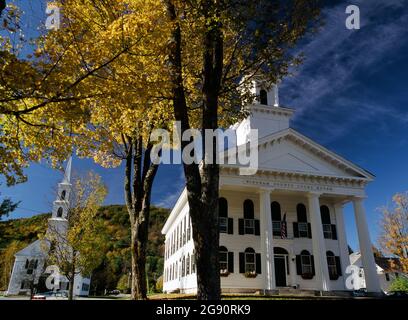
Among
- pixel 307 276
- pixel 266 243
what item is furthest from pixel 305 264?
pixel 266 243

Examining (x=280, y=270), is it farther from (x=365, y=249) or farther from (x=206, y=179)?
(x=206, y=179)

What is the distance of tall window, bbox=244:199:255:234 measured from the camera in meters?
25.8

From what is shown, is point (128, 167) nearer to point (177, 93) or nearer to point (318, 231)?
point (177, 93)

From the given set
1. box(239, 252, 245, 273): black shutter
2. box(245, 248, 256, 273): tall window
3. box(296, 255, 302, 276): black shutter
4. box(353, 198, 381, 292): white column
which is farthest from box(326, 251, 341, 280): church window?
box(239, 252, 245, 273): black shutter

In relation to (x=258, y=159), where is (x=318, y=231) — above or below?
below

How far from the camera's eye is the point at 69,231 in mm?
24594

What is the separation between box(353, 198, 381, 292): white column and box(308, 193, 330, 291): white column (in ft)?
11.8

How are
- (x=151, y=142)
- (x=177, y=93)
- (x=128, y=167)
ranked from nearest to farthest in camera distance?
(x=177, y=93) < (x=151, y=142) < (x=128, y=167)

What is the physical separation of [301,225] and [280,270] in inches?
166

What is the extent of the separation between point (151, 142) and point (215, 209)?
5.54m

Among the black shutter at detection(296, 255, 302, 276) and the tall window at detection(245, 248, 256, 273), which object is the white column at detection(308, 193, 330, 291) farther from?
the tall window at detection(245, 248, 256, 273)

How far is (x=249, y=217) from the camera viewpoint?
1035 inches
